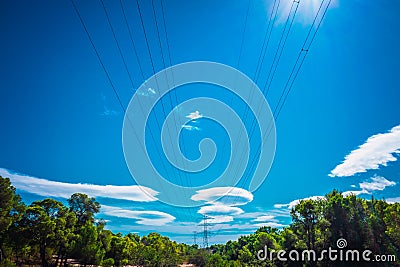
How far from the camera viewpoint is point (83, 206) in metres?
58.1

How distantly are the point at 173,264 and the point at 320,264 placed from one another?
55.3m

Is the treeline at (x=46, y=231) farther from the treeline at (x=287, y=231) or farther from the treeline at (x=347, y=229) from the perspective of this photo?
the treeline at (x=347, y=229)

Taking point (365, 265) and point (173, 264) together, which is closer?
point (365, 265)

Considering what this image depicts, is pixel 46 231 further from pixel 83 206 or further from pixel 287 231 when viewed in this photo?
pixel 287 231

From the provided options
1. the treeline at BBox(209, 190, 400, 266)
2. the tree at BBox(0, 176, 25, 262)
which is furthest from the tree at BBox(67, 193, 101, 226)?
the treeline at BBox(209, 190, 400, 266)

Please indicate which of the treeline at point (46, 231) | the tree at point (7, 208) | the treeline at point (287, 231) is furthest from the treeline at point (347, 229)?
the tree at point (7, 208)

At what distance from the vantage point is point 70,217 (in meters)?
51.1

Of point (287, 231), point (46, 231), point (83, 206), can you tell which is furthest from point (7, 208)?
point (287, 231)

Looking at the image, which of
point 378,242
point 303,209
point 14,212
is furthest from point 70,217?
point 378,242

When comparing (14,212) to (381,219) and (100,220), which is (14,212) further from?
(381,219)

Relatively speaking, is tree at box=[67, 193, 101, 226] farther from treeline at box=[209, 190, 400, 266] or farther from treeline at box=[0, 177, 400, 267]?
treeline at box=[209, 190, 400, 266]

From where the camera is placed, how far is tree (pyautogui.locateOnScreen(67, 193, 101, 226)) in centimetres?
5719

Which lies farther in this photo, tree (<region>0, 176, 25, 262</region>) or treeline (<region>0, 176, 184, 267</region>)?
treeline (<region>0, 176, 184, 267</region>)

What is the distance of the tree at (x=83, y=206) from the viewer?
57.2 meters
